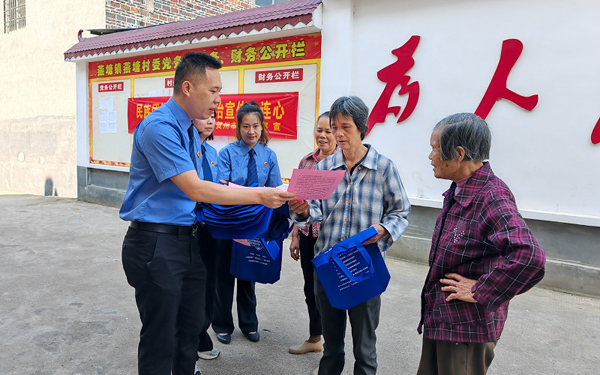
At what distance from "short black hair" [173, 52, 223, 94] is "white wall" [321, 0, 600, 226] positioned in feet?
11.3

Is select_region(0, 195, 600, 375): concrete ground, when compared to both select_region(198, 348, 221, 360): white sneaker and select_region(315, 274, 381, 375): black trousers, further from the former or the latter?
select_region(315, 274, 381, 375): black trousers

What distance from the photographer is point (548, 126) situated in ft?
13.8

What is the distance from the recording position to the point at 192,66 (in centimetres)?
192

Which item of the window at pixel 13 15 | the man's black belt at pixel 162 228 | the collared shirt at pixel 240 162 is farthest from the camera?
the window at pixel 13 15

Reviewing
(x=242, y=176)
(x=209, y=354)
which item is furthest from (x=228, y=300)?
(x=242, y=176)

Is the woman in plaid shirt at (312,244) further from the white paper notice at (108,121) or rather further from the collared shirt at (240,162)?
the white paper notice at (108,121)

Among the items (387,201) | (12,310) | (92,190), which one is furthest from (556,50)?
(92,190)

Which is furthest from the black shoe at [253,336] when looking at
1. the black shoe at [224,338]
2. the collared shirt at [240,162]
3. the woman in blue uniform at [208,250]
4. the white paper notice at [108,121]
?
the white paper notice at [108,121]

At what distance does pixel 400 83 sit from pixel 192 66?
3.53 m

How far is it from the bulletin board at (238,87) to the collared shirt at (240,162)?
2.71 m

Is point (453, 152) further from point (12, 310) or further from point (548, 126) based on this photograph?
point (12, 310)

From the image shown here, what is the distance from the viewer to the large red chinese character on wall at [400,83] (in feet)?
16.0

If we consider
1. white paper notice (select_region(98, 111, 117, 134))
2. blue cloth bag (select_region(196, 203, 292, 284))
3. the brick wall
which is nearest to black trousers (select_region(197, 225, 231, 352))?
blue cloth bag (select_region(196, 203, 292, 284))

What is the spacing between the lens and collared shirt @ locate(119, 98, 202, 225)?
1.79m
